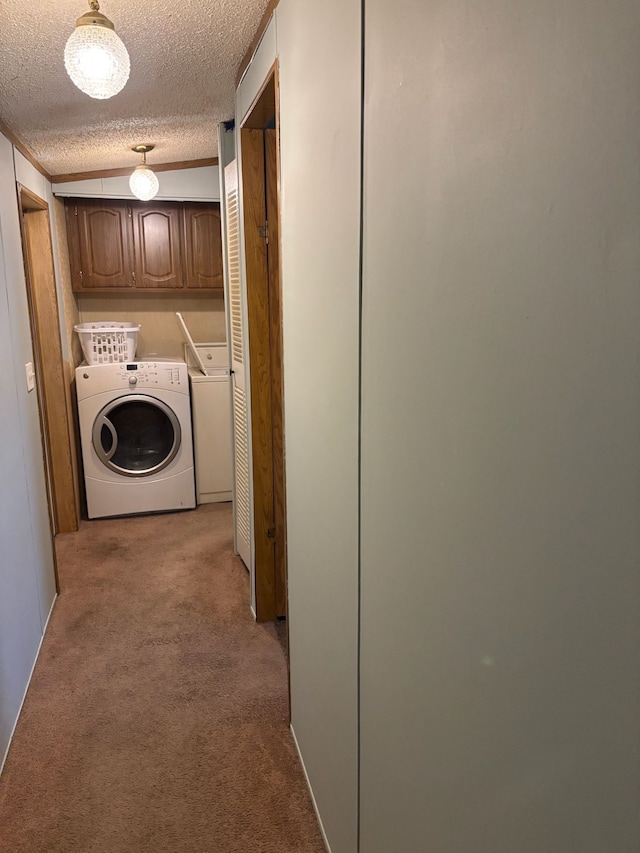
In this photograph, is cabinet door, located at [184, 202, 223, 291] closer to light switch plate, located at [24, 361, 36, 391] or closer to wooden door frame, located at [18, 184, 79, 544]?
wooden door frame, located at [18, 184, 79, 544]

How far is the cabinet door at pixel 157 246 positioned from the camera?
4.27 m

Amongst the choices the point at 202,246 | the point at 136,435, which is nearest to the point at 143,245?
the point at 202,246

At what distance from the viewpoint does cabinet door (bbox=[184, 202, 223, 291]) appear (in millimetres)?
4340

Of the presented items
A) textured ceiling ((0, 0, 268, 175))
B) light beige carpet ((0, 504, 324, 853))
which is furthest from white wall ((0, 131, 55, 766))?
textured ceiling ((0, 0, 268, 175))

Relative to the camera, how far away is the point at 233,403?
10.6 feet

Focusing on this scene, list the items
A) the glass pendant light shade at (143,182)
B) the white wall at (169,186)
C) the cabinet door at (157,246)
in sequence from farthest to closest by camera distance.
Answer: the cabinet door at (157,246) < the white wall at (169,186) < the glass pendant light shade at (143,182)

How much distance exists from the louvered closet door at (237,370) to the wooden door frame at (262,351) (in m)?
0.12

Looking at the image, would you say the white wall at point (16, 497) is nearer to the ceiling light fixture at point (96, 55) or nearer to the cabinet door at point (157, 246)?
the ceiling light fixture at point (96, 55)

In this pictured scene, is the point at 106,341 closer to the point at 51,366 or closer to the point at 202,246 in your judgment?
the point at 51,366

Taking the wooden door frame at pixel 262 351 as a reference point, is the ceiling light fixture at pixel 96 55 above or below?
above

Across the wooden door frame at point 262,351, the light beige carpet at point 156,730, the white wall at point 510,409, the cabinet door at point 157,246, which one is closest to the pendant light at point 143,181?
the wooden door frame at point 262,351

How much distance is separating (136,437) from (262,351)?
6.63ft

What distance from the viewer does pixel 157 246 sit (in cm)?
434

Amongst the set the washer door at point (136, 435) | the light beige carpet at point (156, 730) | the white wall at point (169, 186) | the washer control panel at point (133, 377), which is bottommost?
the light beige carpet at point (156, 730)
